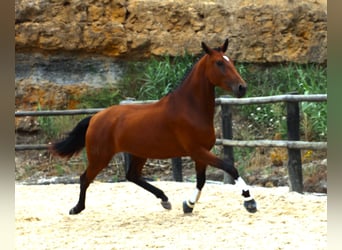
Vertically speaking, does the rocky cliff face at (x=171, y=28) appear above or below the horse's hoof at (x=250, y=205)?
above

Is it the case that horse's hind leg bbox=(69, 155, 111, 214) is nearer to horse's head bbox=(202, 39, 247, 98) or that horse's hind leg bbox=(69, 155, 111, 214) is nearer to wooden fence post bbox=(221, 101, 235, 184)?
horse's head bbox=(202, 39, 247, 98)

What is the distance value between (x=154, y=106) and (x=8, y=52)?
123 inches

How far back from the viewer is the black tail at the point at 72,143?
388cm

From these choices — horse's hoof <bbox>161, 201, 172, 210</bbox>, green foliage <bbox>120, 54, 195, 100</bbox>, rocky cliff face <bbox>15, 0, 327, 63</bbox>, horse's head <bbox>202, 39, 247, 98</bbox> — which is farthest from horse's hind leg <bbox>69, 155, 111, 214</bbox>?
rocky cliff face <bbox>15, 0, 327, 63</bbox>

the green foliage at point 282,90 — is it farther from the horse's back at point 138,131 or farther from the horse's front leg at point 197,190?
the horse's back at point 138,131

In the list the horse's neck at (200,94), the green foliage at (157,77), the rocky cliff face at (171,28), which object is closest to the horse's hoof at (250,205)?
the horse's neck at (200,94)

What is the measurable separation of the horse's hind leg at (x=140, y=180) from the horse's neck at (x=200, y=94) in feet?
1.95

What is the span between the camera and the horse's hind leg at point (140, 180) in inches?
152

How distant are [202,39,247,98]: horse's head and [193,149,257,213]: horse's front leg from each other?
368 mm

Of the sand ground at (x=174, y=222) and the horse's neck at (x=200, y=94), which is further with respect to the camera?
the horse's neck at (x=200, y=94)

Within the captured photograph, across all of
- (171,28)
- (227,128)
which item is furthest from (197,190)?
(171,28)

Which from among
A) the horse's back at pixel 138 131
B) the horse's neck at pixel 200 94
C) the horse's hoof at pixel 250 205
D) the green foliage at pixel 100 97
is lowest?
the horse's hoof at pixel 250 205

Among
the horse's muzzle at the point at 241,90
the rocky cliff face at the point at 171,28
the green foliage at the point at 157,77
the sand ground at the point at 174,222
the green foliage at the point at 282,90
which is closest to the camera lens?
the sand ground at the point at 174,222

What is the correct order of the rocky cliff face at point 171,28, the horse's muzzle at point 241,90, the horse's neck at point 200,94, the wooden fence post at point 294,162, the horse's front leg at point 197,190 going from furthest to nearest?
1. the rocky cliff face at point 171,28
2. the wooden fence post at point 294,162
3. the horse's front leg at point 197,190
4. the horse's neck at point 200,94
5. the horse's muzzle at point 241,90
